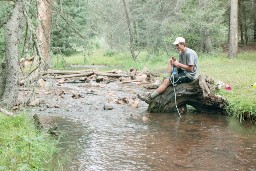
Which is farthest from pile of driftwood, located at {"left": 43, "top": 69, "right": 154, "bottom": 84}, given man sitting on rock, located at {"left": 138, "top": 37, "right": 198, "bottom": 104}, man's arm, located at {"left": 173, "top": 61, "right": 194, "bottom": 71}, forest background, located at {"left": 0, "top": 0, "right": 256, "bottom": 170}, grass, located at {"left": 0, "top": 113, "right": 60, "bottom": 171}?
grass, located at {"left": 0, "top": 113, "right": 60, "bottom": 171}

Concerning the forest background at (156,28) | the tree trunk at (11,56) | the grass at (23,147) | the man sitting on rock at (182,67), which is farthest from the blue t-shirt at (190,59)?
the forest background at (156,28)

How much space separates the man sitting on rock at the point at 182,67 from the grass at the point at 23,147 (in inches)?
153

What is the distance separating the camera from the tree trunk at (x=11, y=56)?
740 centimetres

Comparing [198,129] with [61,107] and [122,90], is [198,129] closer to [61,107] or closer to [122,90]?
[61,107]

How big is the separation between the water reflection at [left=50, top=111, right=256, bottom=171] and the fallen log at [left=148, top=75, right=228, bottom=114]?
272 millimetres

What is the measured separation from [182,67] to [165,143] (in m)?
2.93

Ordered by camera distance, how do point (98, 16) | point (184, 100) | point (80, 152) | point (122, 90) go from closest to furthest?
point (80, 152) → point (184, 100) → point (122, 90) → point (98, 16)

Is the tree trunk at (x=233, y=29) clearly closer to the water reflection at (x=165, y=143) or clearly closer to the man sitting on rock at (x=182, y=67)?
the man sitting on rock at (x=182, y=67)

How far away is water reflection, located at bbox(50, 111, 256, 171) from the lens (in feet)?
18.2

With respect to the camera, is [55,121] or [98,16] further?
[98,16]

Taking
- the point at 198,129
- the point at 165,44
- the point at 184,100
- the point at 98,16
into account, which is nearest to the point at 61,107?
the point at 184,100

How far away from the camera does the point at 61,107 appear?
10172 mm

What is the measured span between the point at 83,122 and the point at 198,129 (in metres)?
2.56

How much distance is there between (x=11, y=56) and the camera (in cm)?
745
